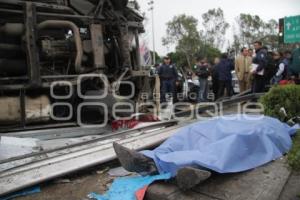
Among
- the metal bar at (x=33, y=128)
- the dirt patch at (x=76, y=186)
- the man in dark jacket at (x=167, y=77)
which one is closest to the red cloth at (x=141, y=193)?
the dirt patch at (x=76, y=186)

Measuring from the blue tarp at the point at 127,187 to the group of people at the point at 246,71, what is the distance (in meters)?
6.47

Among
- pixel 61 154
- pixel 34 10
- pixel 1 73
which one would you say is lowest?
pixel 61 154

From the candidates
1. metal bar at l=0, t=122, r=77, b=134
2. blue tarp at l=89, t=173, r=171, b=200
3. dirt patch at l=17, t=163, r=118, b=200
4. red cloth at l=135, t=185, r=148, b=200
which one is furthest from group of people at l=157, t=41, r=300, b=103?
red cloth at l=135, t=185, r=148, b=200

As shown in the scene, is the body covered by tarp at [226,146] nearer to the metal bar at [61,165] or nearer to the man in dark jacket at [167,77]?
the metal bar at [61,165]

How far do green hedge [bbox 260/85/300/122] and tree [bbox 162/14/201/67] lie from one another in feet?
145

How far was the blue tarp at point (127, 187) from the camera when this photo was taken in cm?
349

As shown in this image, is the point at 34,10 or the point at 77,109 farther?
the point at 77,109

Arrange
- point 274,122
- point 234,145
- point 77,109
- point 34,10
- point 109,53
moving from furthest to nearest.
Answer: point 109,53
point 77,109
point 34,10
point 274,122
point 234,145

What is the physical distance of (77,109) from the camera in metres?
7.00

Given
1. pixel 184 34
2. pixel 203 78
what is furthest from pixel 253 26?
pixel 203 78

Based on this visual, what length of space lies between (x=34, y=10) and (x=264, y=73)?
5648 mm

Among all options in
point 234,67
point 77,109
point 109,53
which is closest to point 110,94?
point 77,109

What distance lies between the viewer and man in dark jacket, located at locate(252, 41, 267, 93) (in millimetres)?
9406

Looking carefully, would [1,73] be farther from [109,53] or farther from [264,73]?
[264,73]
